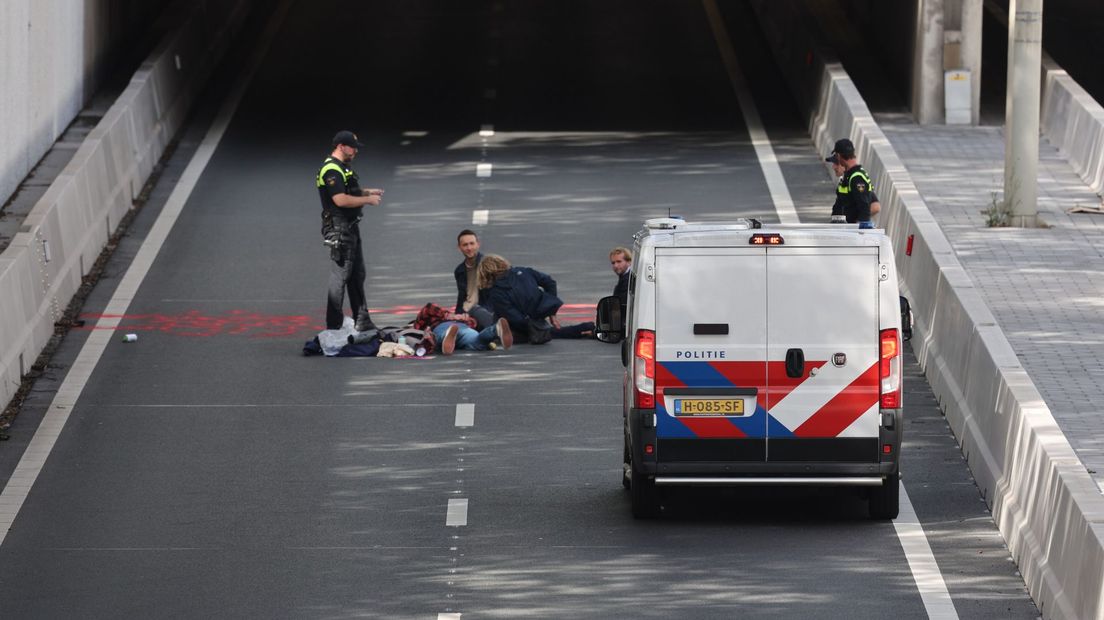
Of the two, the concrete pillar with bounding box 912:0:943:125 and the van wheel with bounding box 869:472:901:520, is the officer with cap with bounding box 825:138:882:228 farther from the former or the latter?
the concrete pillar with bounding box 912:0:943:125

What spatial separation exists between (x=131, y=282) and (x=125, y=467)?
6.63m

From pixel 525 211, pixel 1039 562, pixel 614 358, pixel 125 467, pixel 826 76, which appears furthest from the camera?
pixel 826 76

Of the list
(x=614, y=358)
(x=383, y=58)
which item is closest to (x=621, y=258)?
(x=614, y=358)

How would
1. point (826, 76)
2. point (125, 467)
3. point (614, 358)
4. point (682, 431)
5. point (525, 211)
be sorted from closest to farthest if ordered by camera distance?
1. point (682, 431)
2. point (125, 467)
3. point (614, 358)
4. point (525, 211)
5. point (826, 76)

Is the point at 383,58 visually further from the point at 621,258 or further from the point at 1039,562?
the point at 1039,562

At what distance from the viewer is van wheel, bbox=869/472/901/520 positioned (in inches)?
530

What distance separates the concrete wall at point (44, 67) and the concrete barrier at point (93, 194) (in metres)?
0.84

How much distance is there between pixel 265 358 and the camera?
18547 mm

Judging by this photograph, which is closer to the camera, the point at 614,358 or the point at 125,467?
the point at 125,467

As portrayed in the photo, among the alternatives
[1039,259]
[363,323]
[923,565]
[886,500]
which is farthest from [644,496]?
[1039,259]

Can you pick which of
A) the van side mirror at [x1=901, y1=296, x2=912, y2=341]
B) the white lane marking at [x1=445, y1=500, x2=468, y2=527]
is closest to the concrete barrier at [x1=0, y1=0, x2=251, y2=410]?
the white lane marking at [x1=445, y1=500, x2=468, y2=527]

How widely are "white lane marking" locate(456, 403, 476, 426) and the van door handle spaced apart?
3768mm

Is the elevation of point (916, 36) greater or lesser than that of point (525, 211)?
greater

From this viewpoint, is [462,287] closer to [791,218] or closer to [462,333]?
[462,333]
